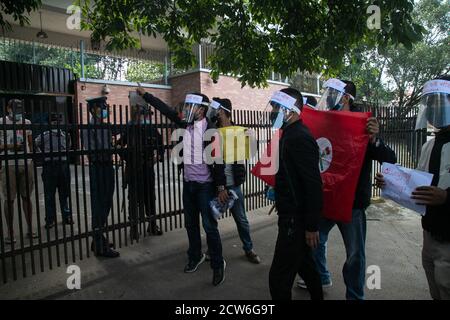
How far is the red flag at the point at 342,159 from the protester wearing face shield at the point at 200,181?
47.2 inches

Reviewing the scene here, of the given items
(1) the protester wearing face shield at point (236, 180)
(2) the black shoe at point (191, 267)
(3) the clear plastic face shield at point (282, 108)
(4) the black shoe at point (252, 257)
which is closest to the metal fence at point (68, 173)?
(1) the protester wearing face shield at point (236, 180)

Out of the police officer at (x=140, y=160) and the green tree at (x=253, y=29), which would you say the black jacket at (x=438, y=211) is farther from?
the police officer at (x=140, y=160)

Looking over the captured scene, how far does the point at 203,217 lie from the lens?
4.02 meters

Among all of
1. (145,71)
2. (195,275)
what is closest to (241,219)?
(195,275)

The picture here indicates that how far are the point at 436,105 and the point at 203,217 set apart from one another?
245 centimetres

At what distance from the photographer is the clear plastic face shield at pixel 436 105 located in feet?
7.66

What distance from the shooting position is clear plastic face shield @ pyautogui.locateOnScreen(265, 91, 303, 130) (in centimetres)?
291

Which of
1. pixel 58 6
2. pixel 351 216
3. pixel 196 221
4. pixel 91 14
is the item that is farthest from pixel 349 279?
pixel 58 6

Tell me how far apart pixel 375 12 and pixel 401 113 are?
457 cm

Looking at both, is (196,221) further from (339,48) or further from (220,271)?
(339,48)

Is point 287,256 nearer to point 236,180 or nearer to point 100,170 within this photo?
point 236,180

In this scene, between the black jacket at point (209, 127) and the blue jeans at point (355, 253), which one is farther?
the black jacket at point (209, 127)

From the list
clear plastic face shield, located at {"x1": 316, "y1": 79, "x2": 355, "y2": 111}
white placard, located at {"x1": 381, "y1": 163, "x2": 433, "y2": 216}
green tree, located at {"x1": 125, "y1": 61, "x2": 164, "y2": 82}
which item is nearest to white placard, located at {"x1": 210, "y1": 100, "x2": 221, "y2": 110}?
clear plastic face shield, located at {"x1": 316, "y1": 79, "x2": 355, "y2": 111}

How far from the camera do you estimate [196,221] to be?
4.13m
